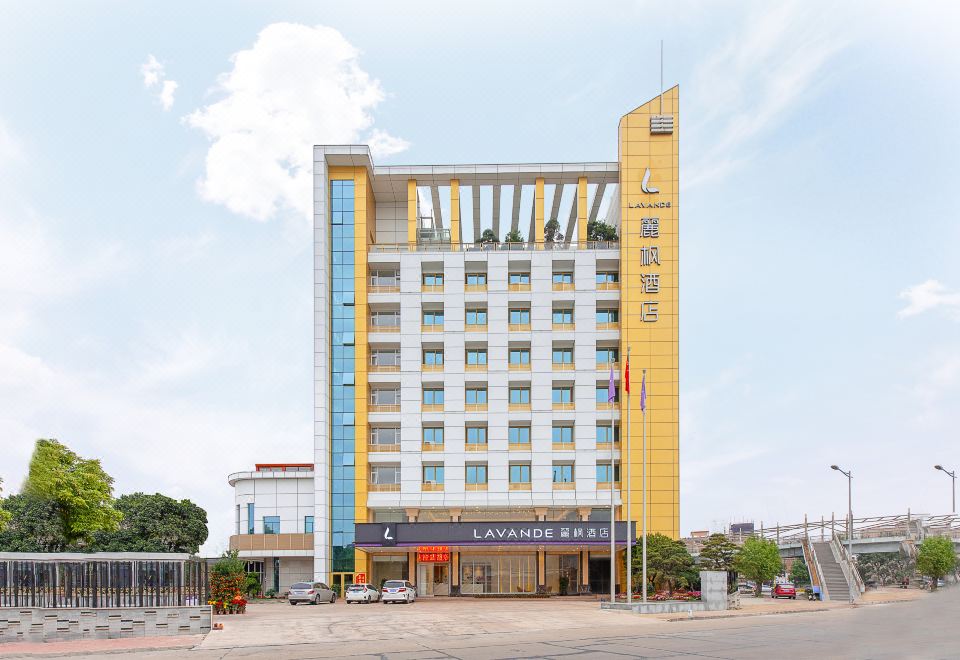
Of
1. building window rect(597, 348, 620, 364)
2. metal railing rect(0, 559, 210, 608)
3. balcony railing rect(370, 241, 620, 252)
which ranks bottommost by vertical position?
metal railing rect(0, 559, 210, 608)

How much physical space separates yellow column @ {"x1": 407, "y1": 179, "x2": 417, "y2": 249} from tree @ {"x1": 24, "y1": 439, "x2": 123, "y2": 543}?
1257 inches

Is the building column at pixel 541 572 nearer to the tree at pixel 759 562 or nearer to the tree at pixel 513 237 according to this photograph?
the tree at pixel 759 562

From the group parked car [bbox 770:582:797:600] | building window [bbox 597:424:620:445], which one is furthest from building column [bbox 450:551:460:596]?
parked car [bbox 770:582:797:600]

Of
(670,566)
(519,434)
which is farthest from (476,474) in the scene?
(670,566)

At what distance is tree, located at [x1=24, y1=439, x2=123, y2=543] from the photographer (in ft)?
227

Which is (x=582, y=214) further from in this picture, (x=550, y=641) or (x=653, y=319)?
(x=550, y=641)

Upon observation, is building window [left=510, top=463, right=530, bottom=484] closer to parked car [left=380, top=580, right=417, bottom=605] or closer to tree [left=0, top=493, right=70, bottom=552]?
parked car [left=380, top=580, right=417, bottom=605]

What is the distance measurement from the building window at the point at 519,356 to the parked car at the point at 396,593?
882 inches

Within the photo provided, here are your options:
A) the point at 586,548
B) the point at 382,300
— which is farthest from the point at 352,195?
the point at 586,548

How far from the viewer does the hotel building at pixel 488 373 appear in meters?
71.9

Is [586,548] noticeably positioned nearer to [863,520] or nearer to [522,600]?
[522,600]

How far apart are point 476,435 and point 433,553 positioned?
10068 mm

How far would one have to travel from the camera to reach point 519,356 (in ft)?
248

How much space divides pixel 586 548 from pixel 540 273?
22.5 m
